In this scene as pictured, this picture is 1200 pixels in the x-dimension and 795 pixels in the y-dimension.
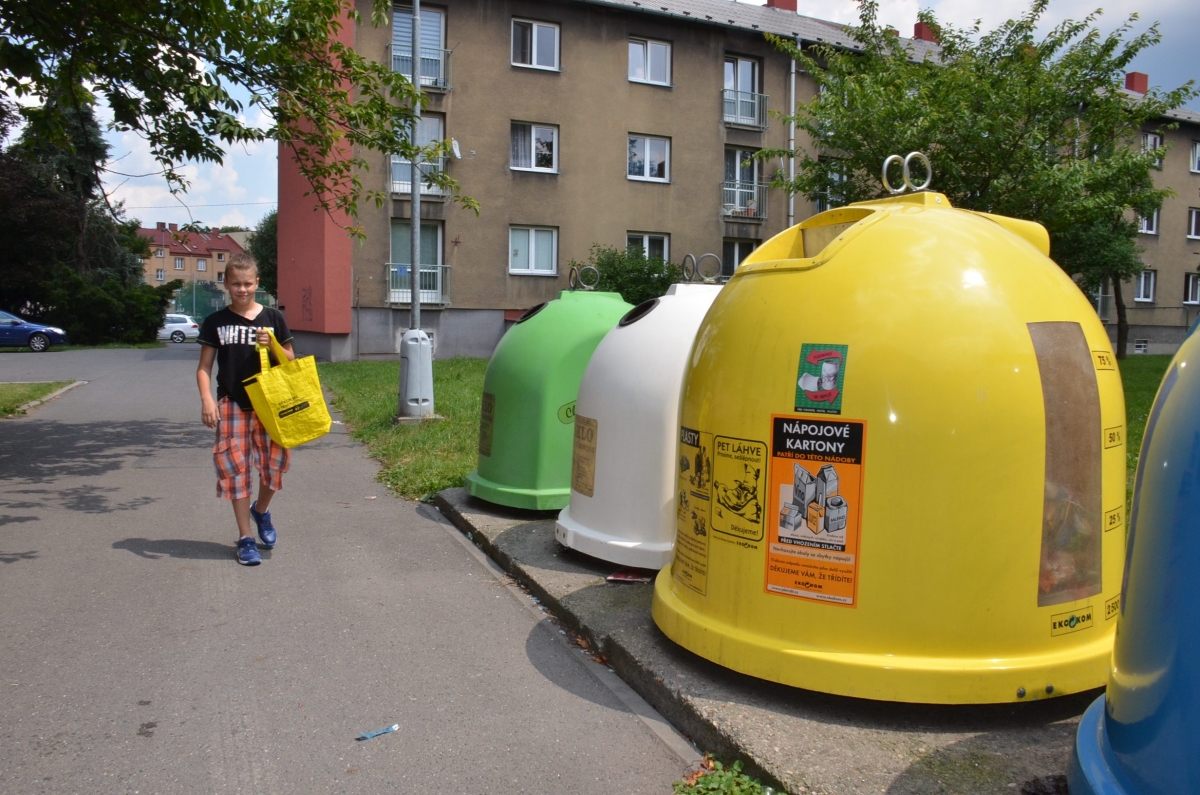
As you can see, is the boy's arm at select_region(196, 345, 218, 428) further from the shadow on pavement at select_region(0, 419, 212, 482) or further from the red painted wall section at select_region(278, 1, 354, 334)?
the red painted wall section at select_region(278, 1, 354, 334)

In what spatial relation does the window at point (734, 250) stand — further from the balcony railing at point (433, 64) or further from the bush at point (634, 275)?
the balcony railing at point (433, 64)

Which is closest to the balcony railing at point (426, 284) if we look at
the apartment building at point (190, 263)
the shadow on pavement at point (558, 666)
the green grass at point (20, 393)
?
the green grass at point (20, 393)

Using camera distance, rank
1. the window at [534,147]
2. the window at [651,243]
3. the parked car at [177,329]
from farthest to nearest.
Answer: the parked car at [177,329] < the window at [651,243] < the window at [534,147]

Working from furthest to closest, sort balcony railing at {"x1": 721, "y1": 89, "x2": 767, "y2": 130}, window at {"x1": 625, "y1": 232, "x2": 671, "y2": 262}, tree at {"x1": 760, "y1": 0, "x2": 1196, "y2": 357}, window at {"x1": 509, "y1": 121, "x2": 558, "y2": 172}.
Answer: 1. balcony railing at {"x1": 721, "y1": 89, "x2": 767, "y2": 130}
2. window at {"x1": 625, "y1": 232, "x2": 671, "y2": 262}
3. window at {"x1": 509, "y1": 121, "x2": 558, "y2": 172}
4. tree at {"x1": 760, "y1": 0, "x2": 1196, "y2": 357}

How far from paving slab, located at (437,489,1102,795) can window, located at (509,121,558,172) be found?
73.7 feet

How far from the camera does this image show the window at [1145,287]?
116ft

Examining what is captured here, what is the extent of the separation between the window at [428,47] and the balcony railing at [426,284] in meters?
4.69

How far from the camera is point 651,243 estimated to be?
26.5 m

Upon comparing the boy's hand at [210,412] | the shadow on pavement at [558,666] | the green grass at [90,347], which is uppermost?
the boy's hand at [210,412]

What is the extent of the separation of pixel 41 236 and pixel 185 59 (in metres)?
35.8

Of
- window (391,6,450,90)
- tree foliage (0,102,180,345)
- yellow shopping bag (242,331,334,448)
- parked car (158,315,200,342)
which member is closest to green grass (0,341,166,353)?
tree foliage (0,102,180,345)

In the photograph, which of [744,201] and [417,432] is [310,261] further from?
[417,432]

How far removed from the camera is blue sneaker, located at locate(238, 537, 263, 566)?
5.08 metres

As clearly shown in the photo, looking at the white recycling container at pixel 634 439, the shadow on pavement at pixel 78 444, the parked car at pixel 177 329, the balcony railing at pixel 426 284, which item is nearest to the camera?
the white recycling container at pixel 634 439
